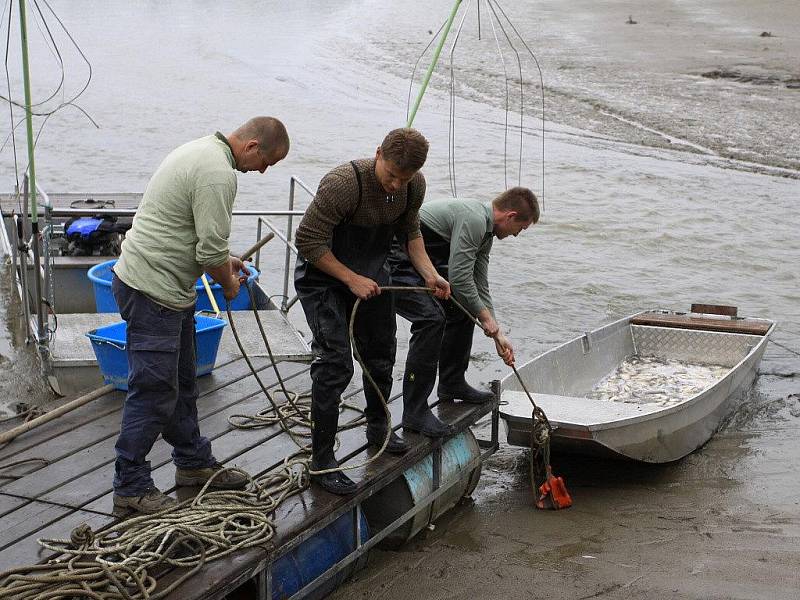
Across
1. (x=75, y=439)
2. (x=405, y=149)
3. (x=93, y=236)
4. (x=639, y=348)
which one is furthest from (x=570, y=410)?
(x=93, y=236)

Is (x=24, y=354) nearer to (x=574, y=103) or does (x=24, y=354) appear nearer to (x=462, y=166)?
(x=462, y=166)

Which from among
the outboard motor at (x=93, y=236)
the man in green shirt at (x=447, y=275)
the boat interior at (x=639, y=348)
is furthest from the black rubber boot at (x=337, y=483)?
the outboard motor at (x=93, y=236)

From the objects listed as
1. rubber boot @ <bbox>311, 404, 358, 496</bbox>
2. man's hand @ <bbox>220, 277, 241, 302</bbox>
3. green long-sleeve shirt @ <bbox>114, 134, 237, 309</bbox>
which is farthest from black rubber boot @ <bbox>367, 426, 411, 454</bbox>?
green long-sleeve shirt @ <bbox>114, 134, 237, 309</bbox>

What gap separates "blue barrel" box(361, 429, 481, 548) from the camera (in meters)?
5.36

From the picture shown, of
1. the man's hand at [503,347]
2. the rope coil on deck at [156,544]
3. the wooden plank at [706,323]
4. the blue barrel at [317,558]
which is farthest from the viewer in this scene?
the wooden plank at [706,323]

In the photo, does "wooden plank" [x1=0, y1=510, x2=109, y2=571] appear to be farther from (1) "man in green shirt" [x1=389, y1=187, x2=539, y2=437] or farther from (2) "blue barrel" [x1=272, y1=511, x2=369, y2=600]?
(1) "man in green shirt" [x1=389, y1=187, x2=539, y2=437]

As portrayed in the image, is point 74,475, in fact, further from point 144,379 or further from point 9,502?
point 144,379

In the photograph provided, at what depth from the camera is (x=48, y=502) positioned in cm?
457

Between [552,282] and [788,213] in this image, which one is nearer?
[552,282]

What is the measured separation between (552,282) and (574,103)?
1055cm

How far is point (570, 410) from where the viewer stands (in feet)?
21.5

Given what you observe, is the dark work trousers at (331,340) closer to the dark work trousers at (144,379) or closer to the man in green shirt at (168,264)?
the man in green shirt at (168,264)

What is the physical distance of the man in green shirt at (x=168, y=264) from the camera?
411 cm

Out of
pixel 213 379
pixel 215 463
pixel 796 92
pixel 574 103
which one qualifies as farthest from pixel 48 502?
pixel 796 92
